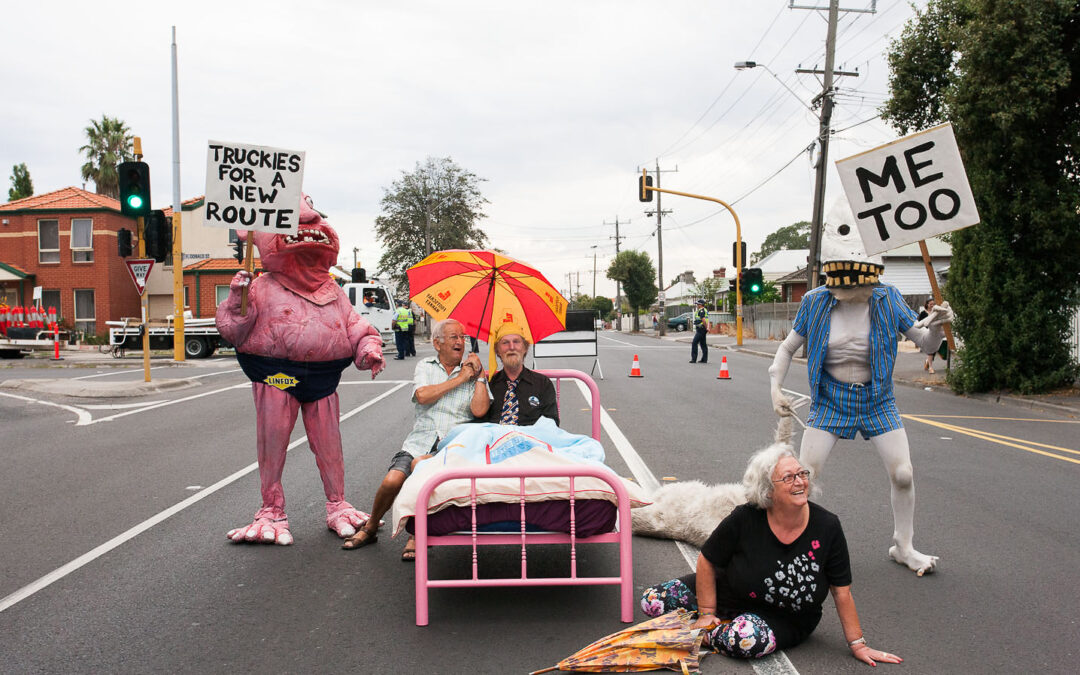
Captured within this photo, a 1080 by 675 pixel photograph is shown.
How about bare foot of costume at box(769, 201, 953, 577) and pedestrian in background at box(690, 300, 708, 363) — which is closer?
bare foot of costume at box(769, 201, 953, 577)

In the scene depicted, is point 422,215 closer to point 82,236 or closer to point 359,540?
point 82,236

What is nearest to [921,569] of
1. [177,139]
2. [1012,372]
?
[1012,372]

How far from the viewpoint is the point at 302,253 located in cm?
570

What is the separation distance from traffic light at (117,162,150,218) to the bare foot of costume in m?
12.9

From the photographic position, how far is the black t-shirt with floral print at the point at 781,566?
3672mm

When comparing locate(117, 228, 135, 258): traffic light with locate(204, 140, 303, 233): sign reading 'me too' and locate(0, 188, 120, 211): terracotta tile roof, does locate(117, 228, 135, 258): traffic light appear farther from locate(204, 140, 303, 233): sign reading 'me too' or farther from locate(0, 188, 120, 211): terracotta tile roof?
locate(0, 188, 120, 211): terracotta tile roof

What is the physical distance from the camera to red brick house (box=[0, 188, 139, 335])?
35.5m

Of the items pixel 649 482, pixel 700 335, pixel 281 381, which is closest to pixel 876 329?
pixel 649 482

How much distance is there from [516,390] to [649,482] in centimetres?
200

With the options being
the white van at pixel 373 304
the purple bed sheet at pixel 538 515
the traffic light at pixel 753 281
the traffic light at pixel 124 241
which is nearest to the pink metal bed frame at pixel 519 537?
the purple bed sheet at pixel 538 515

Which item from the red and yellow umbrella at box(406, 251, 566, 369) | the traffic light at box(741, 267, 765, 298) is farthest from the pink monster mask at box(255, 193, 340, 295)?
the traffic light at box(741, 267, 765, 298)

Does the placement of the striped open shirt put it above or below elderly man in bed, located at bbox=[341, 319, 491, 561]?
above

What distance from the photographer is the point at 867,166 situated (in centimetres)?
512

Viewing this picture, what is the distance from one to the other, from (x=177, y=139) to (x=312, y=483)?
18.8m
